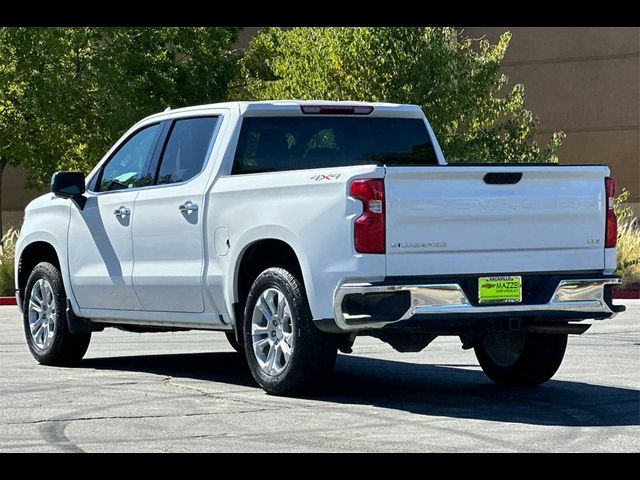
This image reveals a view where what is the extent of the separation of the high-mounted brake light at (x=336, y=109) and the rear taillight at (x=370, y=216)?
2223mm

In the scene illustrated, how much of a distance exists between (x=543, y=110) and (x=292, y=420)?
37.3 metres

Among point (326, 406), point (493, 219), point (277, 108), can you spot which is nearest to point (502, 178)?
point (493, 219)

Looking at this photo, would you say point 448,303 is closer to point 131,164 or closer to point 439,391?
point 439,391

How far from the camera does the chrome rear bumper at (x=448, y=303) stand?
9.62 meters

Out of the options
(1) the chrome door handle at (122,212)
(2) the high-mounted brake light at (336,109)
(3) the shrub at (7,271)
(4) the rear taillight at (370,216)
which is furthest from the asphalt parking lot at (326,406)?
(3) the shrub at (7,271)

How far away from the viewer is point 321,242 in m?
9.95

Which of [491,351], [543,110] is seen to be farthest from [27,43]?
[491,351]

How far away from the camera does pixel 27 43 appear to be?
33.3m

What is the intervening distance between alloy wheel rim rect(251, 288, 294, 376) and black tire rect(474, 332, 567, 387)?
173 cm

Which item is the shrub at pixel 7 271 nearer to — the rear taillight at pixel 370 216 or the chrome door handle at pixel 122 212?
the chrome door handle at pixel 122 212

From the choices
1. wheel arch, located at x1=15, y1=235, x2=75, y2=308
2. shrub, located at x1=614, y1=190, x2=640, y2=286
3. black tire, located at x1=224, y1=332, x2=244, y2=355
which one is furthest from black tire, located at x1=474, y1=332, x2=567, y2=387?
shrub, located at x1=614, y1=190, x2=640, y2=286

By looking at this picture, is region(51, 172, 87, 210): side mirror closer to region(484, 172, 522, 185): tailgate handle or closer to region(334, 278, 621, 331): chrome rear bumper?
region(334, 278, 621, 331): chrome rear bumper

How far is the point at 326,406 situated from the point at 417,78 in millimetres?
18601
